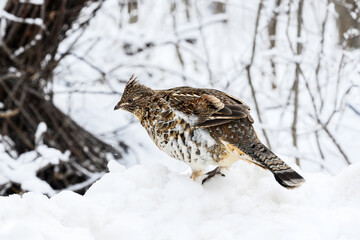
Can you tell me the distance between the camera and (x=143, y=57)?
6.38 m

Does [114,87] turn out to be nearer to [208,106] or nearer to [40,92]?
[40,92]

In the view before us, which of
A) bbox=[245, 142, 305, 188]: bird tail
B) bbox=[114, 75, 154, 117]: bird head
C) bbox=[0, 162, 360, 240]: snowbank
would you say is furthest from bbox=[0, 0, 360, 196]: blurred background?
bbox=[0, 162, 360, 240]: snowbank

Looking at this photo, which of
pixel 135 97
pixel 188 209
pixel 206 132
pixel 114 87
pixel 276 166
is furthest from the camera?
pixel 114 87

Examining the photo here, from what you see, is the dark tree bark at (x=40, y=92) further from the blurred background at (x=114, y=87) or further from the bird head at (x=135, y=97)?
the bird head at (x=135, y=97)

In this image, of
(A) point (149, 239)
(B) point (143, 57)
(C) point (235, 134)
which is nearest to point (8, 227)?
(A) point (149, 239)

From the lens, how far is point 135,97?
10.4ft

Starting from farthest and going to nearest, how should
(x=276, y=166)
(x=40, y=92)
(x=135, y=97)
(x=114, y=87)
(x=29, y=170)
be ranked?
(x=114, y=87) < (x=40, y=92) < (x=29, y=170) < (x=135, y=97) < (x=276, y=166)

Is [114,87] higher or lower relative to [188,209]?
lower

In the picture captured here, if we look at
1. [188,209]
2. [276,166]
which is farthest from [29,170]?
[276,166]

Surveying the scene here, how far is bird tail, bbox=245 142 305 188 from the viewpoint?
2.25 m

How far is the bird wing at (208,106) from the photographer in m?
2.66

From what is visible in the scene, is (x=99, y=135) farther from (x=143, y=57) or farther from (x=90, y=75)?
(x=143, y=57)

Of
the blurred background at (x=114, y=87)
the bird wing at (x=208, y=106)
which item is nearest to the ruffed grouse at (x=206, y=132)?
the bird wing at (x=208, y=106)

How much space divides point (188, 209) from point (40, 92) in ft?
9.92
